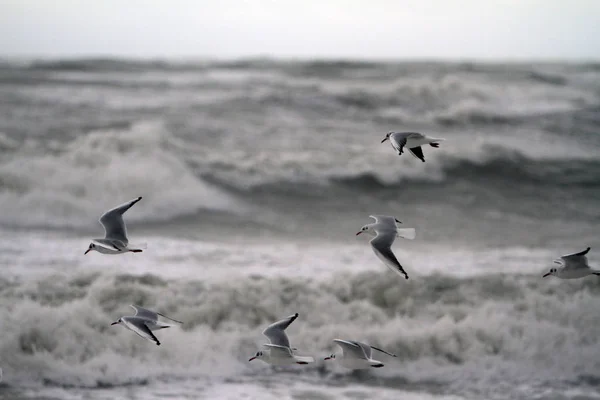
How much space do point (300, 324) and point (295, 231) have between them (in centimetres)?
220

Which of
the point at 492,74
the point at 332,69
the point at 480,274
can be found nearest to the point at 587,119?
the point at 492,74

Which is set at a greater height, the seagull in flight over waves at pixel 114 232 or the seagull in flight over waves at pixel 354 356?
the seagull in flight over waves at pixel 114 232

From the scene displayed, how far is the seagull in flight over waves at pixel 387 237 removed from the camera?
2.94 m

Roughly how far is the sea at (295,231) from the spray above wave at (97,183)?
3 centimetres

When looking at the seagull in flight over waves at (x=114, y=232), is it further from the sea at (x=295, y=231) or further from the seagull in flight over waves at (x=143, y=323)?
the sea at (x=295, y=231)

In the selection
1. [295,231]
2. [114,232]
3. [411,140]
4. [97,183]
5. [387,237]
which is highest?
[411,140]

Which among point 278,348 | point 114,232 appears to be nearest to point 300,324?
point 278,348

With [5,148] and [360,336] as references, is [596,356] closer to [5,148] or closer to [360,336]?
[360,336]

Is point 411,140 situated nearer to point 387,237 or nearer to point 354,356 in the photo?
point 387,237

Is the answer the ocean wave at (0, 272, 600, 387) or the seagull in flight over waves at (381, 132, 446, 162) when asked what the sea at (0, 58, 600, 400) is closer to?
the ocean wave at (0, 272, 600, 387)

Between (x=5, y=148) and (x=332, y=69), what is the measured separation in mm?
7795

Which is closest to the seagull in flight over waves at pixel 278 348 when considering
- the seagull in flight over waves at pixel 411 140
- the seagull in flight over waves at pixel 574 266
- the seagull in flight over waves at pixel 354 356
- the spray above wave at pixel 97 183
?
the seagull in flight over waves at pixel 354 356

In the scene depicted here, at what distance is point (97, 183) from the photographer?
7.90 meters

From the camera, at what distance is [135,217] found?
7.31 meters
